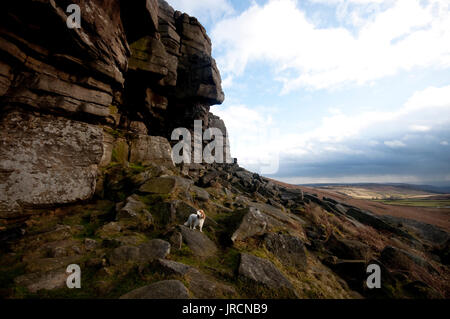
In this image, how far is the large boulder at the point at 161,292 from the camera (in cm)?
407

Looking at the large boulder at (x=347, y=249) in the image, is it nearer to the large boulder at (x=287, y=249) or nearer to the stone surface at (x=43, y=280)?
the large boulder at (x=287, y=249)

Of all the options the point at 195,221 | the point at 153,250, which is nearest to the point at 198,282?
the point at 153,250

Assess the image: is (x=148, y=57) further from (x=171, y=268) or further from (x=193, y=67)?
(x=171, y=268)

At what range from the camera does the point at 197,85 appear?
1069 inches

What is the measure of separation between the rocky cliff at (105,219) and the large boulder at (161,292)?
24 millimetres

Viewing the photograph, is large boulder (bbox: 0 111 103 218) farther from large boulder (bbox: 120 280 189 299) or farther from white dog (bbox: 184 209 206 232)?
large boulder (bbox: 120 280 189 299)

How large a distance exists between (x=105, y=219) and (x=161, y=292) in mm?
5508

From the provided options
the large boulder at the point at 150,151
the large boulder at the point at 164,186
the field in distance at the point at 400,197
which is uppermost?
A: the large boulder at the point at 150,151

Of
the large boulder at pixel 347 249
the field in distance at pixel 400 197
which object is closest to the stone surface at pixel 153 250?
the large boulder at pixel 347 249

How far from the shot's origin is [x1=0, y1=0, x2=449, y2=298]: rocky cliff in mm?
4969

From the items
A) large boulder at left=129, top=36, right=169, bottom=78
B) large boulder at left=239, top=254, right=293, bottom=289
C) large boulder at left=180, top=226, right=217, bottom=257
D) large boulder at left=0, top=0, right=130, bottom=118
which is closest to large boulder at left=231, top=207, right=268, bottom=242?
large boulder at left=180, top=226, right=217, bottom=257

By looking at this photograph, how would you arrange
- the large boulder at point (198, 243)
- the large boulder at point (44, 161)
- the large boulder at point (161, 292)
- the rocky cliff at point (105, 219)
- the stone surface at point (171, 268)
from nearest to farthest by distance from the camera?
the large boulder at point (161, 292) < the stone surface at point (171, 268) < the rocky cliff at point (105, 219) < the large boulder at point (198, 243) < the large boulder at point (44, 161)
